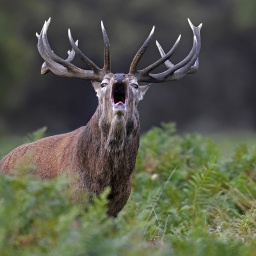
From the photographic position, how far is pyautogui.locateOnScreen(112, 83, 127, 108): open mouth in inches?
426

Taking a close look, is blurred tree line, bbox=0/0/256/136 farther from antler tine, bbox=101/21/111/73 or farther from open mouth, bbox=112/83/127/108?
open mouth, bbox=112/83/127/108

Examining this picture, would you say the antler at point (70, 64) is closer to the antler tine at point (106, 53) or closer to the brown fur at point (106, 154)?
the antler tine at point (106, 53)

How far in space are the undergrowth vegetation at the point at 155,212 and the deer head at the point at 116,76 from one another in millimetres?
1018

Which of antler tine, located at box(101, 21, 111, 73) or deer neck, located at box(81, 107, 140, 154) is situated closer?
deer neck, located at box(81, 107, 140, 154)

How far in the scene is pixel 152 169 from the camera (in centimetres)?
1509

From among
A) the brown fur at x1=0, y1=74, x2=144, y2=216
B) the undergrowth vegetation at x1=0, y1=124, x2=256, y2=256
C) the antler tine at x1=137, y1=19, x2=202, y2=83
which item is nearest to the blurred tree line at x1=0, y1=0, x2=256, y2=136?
the undergrowth vegetation at x1=0, y1=124, x2=256, y2=256

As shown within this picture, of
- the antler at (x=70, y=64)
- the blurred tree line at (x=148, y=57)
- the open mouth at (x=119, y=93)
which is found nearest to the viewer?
the open mouth at (x=119, y=93)

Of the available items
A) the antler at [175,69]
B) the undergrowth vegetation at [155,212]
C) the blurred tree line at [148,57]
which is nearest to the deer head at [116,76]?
the antler at [175,69]

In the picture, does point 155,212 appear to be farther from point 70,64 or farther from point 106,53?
point 106,53

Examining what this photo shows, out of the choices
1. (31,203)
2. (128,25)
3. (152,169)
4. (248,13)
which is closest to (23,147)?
(152,169)

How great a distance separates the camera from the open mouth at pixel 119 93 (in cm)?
1081

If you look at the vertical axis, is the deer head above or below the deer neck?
above

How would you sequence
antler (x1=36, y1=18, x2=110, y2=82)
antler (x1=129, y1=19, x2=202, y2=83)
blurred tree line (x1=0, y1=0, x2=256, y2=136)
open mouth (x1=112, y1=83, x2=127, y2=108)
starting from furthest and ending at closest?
blurred tree line (x1=0, y1=0, x2=256, y2=136), antler (x1=129, y1=19, x2=202, y2=83), antler (x1=36, y1=18, x2=110, y2=82), open mouth (x1=112, y1=83, x2=127, y2=108)

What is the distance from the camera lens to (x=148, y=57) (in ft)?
175
